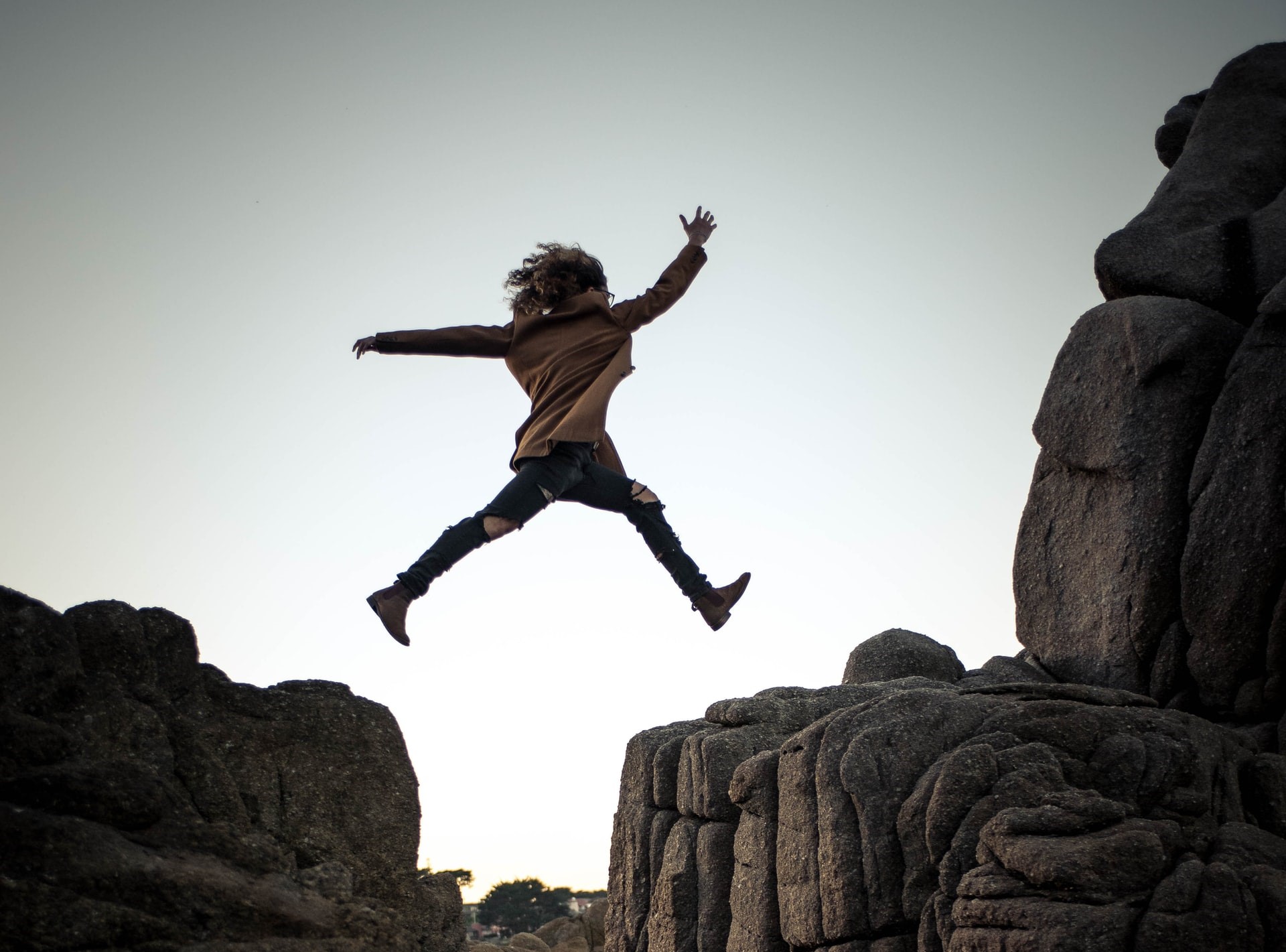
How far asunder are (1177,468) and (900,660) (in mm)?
3356

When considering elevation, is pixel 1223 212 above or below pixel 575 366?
above

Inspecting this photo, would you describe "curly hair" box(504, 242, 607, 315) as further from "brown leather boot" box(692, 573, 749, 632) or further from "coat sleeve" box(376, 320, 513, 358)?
"brown leather boot" box(692, 573, 749, 632)

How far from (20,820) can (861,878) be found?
19.6ft

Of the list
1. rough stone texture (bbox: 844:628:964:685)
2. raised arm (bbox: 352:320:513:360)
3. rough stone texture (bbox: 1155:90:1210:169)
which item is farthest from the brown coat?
Result: rough stone texture (bbox: 1155:90:1210:169)

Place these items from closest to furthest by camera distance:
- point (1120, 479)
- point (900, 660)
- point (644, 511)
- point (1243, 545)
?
point (644, 511) < point (1243, 545) < point (1120, 479) < point (900, 660)

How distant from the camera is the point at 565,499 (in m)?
9.18

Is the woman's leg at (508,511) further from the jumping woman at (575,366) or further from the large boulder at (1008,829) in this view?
the large boulder at (1008,829)

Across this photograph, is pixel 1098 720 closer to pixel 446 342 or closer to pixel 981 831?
pixel 981 831

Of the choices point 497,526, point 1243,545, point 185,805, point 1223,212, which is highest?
point 1223,212

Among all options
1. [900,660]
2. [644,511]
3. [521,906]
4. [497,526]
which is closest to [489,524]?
[497,526]

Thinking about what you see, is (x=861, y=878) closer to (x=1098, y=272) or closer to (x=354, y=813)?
(x=354, y=813)

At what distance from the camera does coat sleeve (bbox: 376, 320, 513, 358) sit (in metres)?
9.09

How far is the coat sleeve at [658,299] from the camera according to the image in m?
9.55

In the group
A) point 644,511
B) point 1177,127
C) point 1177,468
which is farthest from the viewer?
point 1177,127
